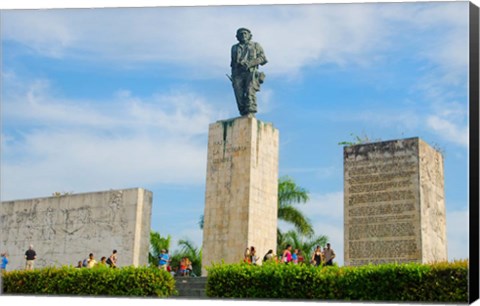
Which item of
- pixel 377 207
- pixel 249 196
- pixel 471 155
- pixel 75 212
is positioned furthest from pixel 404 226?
pixel 75 212

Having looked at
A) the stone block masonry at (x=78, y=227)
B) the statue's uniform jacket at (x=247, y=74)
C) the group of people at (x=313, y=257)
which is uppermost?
the statue's uniform jacket at (x=247, y=74)

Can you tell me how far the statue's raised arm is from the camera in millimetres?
19344

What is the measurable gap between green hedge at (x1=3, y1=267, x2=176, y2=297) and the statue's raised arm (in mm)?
5635

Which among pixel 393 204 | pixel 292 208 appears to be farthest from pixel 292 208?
pixel 393 204

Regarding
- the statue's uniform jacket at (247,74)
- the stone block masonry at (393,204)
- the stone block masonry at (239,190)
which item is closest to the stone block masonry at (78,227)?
the stone block masonry at (239,190)

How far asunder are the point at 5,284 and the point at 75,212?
630 cm

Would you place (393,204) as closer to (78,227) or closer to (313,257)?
(313,257)

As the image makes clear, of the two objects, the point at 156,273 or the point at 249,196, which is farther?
the point at 249,196

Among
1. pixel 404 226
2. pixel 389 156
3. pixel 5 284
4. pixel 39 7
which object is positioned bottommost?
pixel 5 284

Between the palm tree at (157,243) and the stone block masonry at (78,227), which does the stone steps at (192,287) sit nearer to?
the stone block masonry at (78,227)

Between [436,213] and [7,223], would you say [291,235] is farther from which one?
[436,213]

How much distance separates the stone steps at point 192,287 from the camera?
49.8ft

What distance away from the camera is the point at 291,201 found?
2878 centimetres

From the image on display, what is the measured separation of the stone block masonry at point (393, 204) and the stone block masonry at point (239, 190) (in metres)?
2.11
